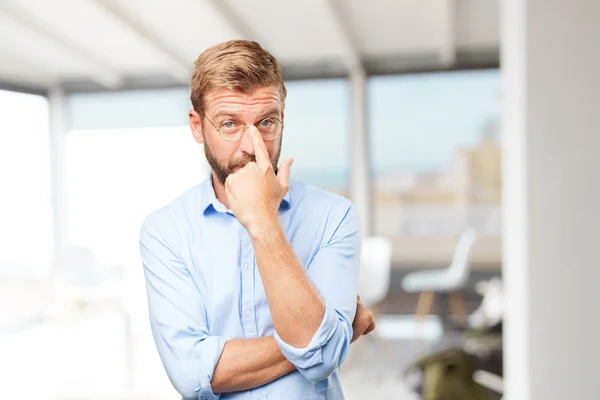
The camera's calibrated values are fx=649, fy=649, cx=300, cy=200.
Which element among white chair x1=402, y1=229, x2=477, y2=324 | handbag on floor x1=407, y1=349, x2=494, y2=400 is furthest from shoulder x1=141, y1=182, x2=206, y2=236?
white chair x1=402, y1=229, x2=477, y2=324

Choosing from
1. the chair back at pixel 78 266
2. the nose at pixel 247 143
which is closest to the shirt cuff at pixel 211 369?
the nose at pixel 247 143

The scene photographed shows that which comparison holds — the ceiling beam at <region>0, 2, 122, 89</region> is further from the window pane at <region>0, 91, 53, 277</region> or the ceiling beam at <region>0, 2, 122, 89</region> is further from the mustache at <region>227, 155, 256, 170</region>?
the mustache at <region>227, 155, 256, 170</region>

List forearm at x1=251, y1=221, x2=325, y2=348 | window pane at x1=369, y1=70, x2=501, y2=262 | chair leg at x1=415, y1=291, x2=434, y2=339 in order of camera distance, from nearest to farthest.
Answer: forearm at x1=251, y1=221, x2=325, y2=348, chair leg at x1=415, y1=291, x2=434, y2=339, window pane at x1=369, y1=70, x2=501, y2=262

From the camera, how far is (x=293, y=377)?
2.39 feet

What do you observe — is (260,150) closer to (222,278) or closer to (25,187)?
(222,278)

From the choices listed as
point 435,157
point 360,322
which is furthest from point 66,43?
point 435,157

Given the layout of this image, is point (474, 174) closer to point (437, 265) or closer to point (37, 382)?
point (437, 265)

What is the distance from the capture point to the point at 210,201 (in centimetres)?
77

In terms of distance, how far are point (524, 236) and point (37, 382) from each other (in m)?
1.20

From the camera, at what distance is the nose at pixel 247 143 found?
66cm

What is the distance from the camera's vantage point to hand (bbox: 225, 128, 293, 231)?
0.62 meters

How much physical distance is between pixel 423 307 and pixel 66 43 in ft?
10.6

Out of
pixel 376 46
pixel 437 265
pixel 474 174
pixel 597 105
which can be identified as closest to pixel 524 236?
pixel 597 105

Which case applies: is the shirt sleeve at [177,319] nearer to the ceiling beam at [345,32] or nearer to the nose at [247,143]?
the nose at [247,143]
